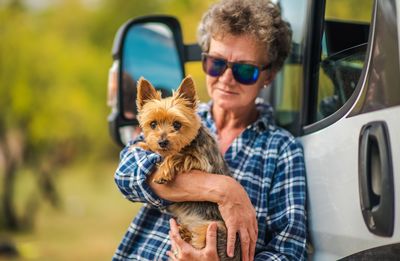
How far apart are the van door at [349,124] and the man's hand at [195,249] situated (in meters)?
0.45

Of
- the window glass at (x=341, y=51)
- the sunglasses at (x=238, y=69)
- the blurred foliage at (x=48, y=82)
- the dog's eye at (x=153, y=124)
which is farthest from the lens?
the blurred foliage at (x=48, y=82)

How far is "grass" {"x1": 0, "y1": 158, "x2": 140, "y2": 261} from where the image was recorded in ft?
36.5

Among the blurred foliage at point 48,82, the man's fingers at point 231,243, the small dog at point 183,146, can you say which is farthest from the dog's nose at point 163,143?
the blurred foliage at point 48,82

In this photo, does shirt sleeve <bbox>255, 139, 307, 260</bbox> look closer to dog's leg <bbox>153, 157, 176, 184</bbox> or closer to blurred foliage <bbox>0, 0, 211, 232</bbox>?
dog's leg <bbox>153, 157, 176, 184</bbox>

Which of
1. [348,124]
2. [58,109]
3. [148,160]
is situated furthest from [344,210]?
[58,109]

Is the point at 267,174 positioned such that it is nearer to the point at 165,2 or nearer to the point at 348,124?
the point at 348,124

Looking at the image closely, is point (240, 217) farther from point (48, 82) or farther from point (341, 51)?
point (48, 82)

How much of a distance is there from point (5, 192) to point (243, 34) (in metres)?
10.5

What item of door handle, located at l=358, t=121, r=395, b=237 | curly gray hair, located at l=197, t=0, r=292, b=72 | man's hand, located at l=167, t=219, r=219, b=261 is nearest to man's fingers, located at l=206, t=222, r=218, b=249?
man's hand, located at l=167, t=219, r=219, b=261

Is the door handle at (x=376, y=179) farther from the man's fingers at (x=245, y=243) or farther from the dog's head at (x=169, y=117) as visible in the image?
the dog's head at (x=169, y=117)

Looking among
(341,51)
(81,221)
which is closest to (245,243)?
(341,51)

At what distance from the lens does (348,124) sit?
6.68ft

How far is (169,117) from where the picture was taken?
2.27 metres

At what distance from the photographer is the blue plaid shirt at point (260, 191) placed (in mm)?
2381
